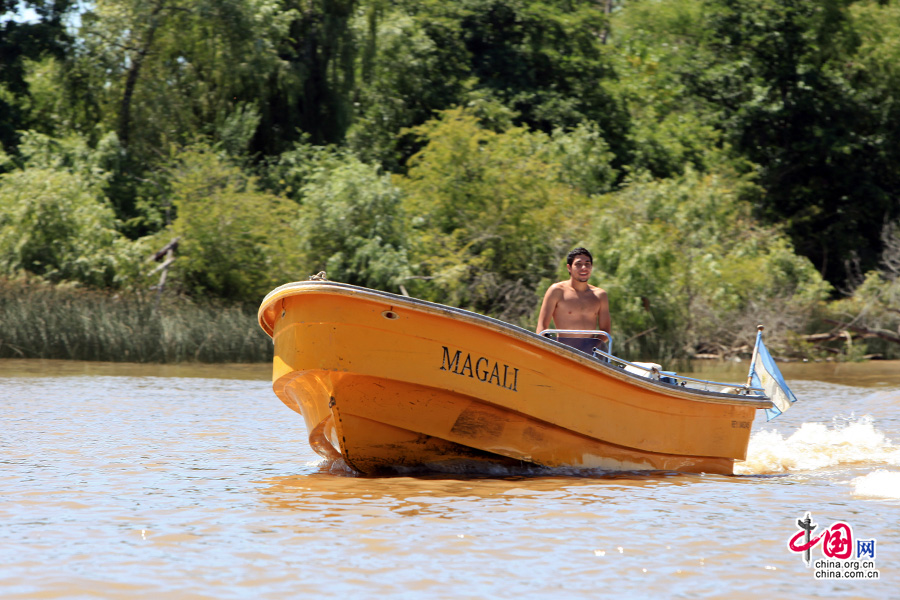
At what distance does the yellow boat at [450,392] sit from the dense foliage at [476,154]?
45.8 ft

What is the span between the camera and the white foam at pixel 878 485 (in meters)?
6.97

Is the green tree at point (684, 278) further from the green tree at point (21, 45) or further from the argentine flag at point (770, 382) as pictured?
the green tree at point (21, 45)

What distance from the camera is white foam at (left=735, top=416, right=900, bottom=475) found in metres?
8.92

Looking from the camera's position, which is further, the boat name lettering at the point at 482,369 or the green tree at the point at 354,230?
the green tree at the point at 354,230

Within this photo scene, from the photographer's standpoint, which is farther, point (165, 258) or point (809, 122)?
point (809, 122)

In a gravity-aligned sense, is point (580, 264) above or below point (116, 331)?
above

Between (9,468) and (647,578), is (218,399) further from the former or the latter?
(647,578)

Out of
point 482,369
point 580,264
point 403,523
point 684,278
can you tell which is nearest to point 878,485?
point 580,264

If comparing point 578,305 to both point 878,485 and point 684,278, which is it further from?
point 684,278

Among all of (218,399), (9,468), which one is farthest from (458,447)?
(218,399)

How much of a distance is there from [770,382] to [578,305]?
1771 millimetres

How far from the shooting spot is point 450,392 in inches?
276

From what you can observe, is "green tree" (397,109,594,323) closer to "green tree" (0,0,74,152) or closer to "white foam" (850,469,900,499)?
"green tree" (0,0,74,152)

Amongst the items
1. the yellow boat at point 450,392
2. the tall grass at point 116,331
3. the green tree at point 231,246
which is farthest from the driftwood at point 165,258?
the yellow boat at point 450,392
